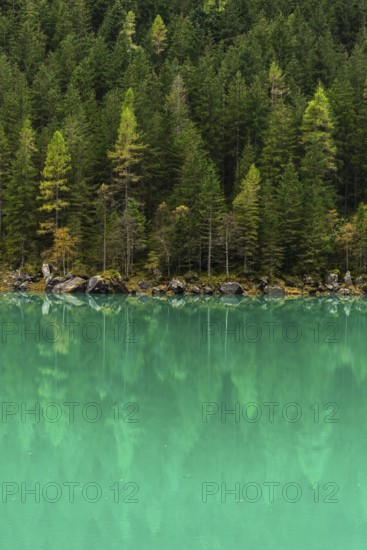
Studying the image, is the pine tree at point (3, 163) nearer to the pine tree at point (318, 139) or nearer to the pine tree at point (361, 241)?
the pine tree at point (318, 139)

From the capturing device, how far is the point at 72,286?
6347 centimetres

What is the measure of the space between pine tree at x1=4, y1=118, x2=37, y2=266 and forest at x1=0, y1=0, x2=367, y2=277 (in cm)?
16

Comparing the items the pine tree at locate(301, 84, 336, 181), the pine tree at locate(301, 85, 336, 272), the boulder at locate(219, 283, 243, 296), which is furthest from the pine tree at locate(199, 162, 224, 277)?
the pine tree at locate(301, 84, 336, 181)

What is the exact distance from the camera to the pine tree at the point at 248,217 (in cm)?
6719

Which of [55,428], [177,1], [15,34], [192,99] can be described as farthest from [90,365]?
[177,1]

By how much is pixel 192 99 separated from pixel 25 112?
2177 cm

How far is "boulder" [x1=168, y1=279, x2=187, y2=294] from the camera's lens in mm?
62719

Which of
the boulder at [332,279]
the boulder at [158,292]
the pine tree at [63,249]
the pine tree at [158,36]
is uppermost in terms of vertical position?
the pine tree at [158,36]

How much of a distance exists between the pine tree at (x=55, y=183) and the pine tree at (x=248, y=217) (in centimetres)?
1784

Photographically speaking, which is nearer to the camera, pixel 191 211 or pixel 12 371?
pixel 12 371

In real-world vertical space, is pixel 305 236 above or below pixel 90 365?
above

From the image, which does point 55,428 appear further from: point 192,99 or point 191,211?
point 192,99

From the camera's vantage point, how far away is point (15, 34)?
11269 centimetres

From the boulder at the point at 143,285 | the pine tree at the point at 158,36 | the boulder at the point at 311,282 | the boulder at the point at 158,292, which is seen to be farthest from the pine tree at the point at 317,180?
the pine tree at the point at 158,36
